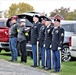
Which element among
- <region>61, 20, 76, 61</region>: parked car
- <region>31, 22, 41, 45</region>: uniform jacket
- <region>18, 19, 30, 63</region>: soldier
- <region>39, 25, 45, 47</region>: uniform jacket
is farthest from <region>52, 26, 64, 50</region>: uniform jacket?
<region>61, 20, 76, 61</region>: parked car

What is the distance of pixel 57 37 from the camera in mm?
12273

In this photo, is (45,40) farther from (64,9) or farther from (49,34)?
(64,9)

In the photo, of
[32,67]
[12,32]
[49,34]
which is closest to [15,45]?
[12,32]

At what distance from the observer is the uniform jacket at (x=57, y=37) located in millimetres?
12203

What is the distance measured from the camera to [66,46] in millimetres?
17125

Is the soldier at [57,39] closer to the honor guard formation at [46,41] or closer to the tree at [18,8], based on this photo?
the honor guard formation at [46,41]

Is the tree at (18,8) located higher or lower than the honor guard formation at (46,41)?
lower

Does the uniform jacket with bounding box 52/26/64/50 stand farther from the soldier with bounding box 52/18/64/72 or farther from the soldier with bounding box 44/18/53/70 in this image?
the soldier with bounding box 44/18/53/70

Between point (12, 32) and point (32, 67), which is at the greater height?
point (12, 32)

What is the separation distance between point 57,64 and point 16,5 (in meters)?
60.9

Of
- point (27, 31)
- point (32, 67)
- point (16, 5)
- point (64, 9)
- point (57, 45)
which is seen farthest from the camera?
point (64, 9)

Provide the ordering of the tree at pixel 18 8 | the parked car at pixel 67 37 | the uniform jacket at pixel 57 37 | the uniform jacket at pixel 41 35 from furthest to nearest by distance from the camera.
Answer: the tree at pixel 18 8
the parked car at pixel 67 37
the uniform jacket at pixel 41 35
the uniform jacket at pixel 57 37

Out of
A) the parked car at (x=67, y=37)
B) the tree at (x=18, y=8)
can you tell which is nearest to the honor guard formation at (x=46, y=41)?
the parked car at (x=67, y=37)

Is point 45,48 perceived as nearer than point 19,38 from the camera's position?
Yes
